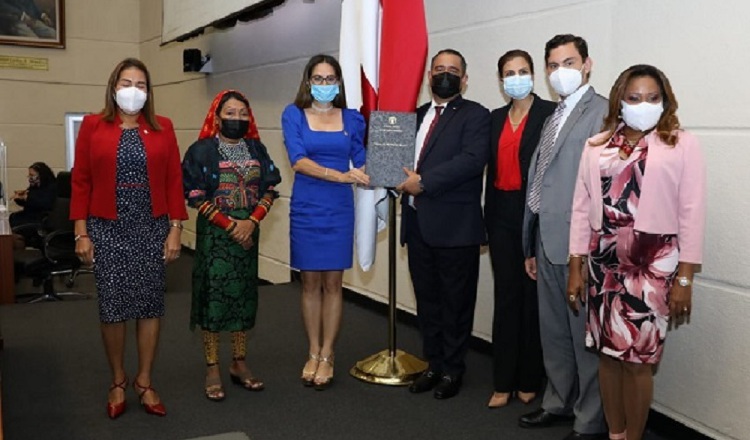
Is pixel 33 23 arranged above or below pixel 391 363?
above

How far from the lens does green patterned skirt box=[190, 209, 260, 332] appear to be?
338cm

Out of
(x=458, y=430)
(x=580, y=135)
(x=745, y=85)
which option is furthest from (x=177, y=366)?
(x=745, y=85)

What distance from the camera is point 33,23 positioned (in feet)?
29.4

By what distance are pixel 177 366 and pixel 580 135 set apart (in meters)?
2.35

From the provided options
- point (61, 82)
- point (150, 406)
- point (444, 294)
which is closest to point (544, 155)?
point (444, 294)

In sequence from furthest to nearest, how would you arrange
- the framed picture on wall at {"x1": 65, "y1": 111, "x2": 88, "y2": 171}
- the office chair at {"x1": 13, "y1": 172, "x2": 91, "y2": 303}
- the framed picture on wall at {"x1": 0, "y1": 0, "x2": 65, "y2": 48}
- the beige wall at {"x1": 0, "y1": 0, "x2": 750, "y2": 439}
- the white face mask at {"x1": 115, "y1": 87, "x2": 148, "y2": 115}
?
the framed picture on wall at {"x1": 65, "y1": 111, "x2": 88, "y2": 171}, the framed picture on wall at {"x1": 0, "y1": 0, "x2": 65, "y2": 48}, the office chair at {"x1": 13, "y1": 172, "x2": 91, "y2": 303}, the white face mask at {"x1": 115, "y1": 87, "x2": 148, "y2": 115}, the beige wall at {"x1": 0, "y1": 0, "x2": 750, "y2": 439}

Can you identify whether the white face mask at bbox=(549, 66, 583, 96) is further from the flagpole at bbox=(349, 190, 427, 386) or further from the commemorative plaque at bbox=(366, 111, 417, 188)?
the flagpole at bbox=(349, 190, 427, 386)

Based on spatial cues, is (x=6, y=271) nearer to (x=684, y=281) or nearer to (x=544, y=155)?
(x=544, y=155)

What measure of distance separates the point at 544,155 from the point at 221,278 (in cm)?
147

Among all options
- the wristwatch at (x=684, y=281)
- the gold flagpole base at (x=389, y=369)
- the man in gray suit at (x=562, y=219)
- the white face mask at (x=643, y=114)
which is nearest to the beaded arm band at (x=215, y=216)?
the gold flagpole base at (x=389, y=369)

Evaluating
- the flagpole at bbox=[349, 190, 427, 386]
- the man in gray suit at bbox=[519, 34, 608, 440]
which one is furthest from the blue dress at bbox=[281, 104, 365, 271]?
the man in gray suit at bbox=[519, 34, 608, 440]

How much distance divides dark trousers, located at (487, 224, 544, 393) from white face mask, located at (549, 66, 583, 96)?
642mm

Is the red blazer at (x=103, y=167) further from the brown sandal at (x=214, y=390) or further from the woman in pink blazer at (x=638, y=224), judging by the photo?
the woman in pink blazer at (x=638, y=224)

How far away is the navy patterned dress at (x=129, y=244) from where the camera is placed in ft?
10.1
